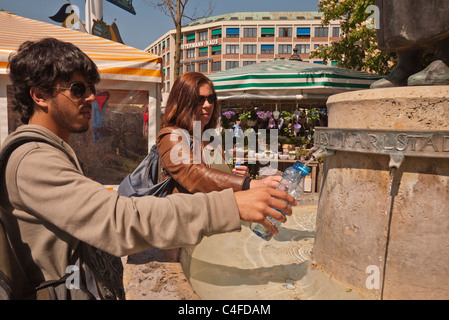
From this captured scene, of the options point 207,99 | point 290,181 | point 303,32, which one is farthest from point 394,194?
point 303,32

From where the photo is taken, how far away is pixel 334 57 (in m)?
12.8

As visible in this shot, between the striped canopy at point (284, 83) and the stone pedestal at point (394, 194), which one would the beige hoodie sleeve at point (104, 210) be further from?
the striped canopy at point (284, 83)

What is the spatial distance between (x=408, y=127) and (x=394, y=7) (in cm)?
111

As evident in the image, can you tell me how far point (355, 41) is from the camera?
1198cm

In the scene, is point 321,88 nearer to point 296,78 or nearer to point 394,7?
point 296,78

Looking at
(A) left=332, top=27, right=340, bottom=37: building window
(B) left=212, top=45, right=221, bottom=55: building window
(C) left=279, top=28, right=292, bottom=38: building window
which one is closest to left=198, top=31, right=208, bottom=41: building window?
(B) left=212, top=45, right=221, bottom=55: building window

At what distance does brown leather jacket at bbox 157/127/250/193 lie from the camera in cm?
203

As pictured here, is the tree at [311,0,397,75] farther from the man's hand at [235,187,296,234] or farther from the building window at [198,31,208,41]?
the building window at [198,31,208,41]

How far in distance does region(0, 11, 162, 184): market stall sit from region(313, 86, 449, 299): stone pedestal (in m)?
3.72

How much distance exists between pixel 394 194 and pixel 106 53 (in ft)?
15.6

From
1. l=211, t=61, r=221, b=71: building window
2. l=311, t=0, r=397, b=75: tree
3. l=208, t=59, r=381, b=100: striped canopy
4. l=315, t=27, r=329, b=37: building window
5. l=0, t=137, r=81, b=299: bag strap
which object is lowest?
l=0, t=137, r=81, b=299: bag strap

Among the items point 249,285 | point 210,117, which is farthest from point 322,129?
point 249,285

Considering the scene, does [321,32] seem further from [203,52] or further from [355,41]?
[355,41]

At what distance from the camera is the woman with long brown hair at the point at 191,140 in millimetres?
2057
